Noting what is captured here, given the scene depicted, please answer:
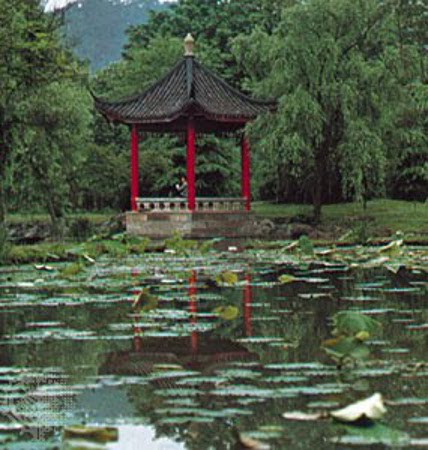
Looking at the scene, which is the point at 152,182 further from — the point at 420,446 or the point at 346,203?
the point at 420,446

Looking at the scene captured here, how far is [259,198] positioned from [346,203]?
4.93 metres

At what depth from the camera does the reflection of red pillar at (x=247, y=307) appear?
7164 mm

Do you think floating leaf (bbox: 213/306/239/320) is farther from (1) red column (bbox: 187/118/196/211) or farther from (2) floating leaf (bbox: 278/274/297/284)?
(1) red column (bbox: 187/118/196/211)

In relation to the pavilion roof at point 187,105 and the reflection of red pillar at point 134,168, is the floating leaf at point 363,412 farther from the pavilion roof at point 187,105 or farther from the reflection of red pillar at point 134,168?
the reflection of red pillar at point 134,168

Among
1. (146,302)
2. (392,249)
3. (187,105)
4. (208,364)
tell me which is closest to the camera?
(208,364)

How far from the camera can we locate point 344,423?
4012 mm

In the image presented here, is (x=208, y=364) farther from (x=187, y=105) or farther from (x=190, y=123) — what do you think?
(x=190, y=123)

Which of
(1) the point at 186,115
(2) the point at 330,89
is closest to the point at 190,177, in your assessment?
(1) the point at 186,115

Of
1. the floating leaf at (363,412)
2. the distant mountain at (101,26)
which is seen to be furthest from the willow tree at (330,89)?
the distant mountain at (101,26)

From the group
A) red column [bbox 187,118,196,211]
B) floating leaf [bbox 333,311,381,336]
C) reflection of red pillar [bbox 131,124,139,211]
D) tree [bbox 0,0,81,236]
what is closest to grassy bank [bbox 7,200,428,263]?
reflection of red pillar [bbox 131,124,139,211]

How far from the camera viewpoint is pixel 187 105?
26.4 meters

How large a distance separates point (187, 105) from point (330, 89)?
339cm

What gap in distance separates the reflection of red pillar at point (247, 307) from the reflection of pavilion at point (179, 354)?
0.21 feet

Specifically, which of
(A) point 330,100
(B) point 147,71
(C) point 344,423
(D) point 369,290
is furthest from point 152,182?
(C) point 344,423
